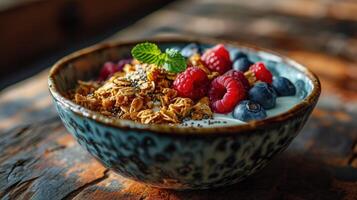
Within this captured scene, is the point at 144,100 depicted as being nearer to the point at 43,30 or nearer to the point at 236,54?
the point at 236,54

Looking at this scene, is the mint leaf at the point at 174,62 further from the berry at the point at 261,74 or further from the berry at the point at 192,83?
the berry at the point at 261,74

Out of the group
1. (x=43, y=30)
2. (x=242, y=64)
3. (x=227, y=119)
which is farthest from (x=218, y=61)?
(x=43, y=30)

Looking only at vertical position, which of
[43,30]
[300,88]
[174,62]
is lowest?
[43,30]

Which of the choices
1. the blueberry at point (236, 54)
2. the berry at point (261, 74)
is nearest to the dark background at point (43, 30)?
the blueberry at point (236, 54)

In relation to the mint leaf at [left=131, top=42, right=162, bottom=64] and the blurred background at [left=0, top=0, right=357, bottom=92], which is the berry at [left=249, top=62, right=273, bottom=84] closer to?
the mint leaf at [left=131, top=42, right=162, bottom=64]

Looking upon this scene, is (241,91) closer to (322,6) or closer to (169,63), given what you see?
(169,63)
